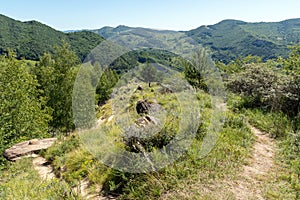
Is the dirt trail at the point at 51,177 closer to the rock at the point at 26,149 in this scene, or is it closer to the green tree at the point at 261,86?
the rock at the point at 26,149

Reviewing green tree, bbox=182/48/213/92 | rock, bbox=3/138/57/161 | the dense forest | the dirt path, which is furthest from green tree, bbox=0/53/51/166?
the dirt path

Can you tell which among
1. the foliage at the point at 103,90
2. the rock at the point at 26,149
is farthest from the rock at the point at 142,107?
the foliage at the point at 103,90

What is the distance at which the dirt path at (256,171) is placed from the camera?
4.20m

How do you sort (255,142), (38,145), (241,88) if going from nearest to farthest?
(255,142)
(38,145)
(241,88)

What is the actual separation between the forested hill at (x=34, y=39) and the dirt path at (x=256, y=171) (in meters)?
108

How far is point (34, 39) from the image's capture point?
128875mm

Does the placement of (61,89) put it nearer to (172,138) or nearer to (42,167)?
(42,167)

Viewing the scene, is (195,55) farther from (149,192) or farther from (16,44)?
(16,44)

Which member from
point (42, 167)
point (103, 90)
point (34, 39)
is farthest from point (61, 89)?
point (34, 39)

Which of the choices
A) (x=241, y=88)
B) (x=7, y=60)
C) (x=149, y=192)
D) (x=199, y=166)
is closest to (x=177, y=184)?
(x=149, y=192)

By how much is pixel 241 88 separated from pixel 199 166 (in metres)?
10.3

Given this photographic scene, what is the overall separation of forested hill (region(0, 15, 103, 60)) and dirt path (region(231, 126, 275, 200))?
108m

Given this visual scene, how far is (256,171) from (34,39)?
472 feet

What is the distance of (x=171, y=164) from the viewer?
481 centimetres
